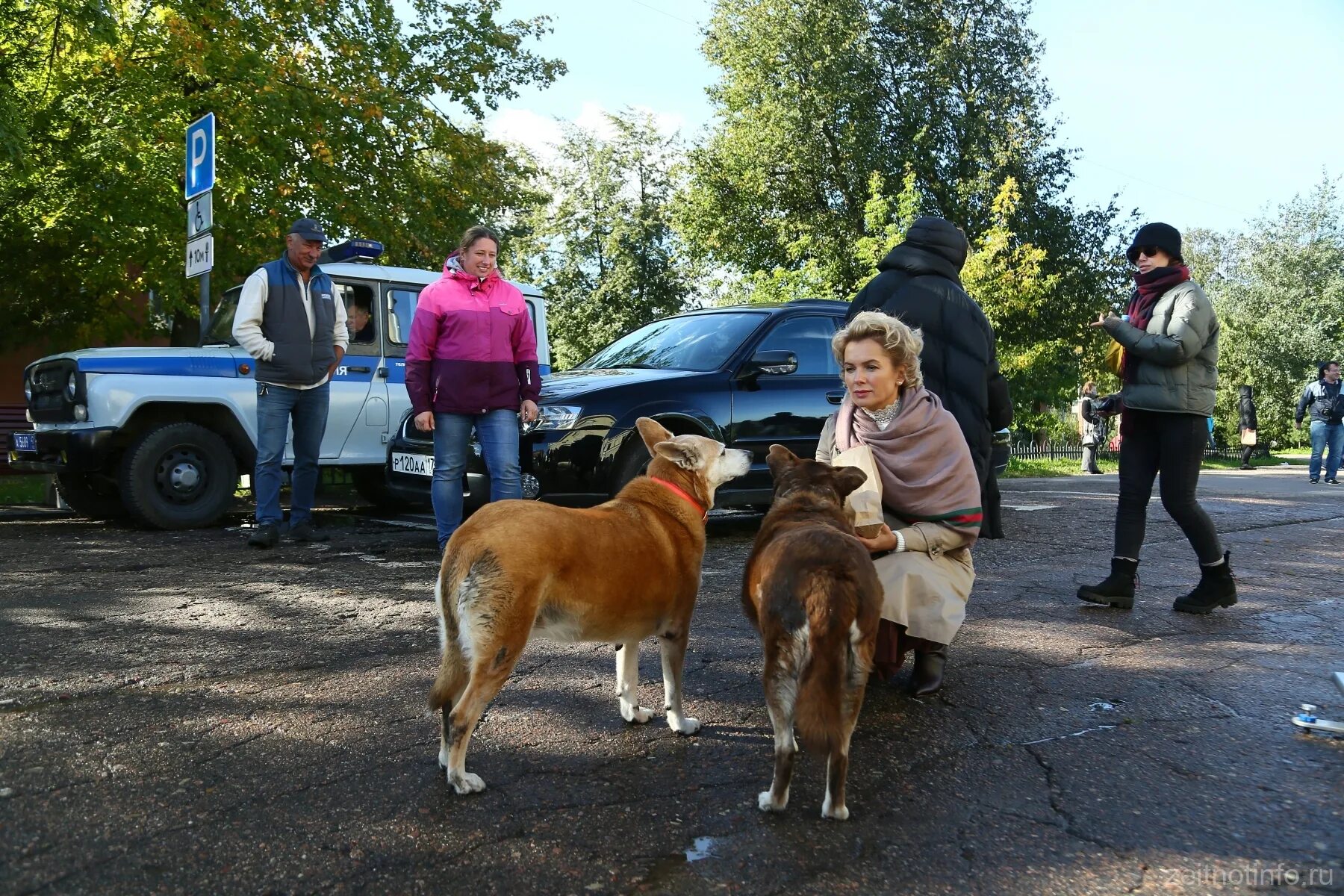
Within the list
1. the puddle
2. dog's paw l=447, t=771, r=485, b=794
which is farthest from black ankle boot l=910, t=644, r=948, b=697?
dog's paw l=447, t=771, r=485, b=794

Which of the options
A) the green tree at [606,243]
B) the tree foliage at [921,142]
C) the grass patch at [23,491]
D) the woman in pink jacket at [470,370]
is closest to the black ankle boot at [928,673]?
the woman in pink jacket at [470,370]

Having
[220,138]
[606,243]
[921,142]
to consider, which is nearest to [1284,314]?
[921,142]

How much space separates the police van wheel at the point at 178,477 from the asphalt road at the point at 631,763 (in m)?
2.77

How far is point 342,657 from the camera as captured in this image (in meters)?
4.43

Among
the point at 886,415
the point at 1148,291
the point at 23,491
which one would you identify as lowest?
the point at 23,491

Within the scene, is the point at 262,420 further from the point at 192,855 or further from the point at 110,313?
the point at 110,313

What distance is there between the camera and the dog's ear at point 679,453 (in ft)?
12.2

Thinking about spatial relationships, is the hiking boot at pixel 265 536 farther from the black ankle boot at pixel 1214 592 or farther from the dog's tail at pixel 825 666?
the black ankle boot at pixel 1214 592

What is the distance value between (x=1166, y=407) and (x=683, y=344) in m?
3.91

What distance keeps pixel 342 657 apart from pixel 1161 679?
353cm

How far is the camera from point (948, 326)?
15.0ft

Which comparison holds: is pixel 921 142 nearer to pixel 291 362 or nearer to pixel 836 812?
pixel 291 362

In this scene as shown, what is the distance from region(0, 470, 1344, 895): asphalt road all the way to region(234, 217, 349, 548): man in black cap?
6.59 feet

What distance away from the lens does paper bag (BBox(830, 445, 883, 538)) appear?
3705 mm
